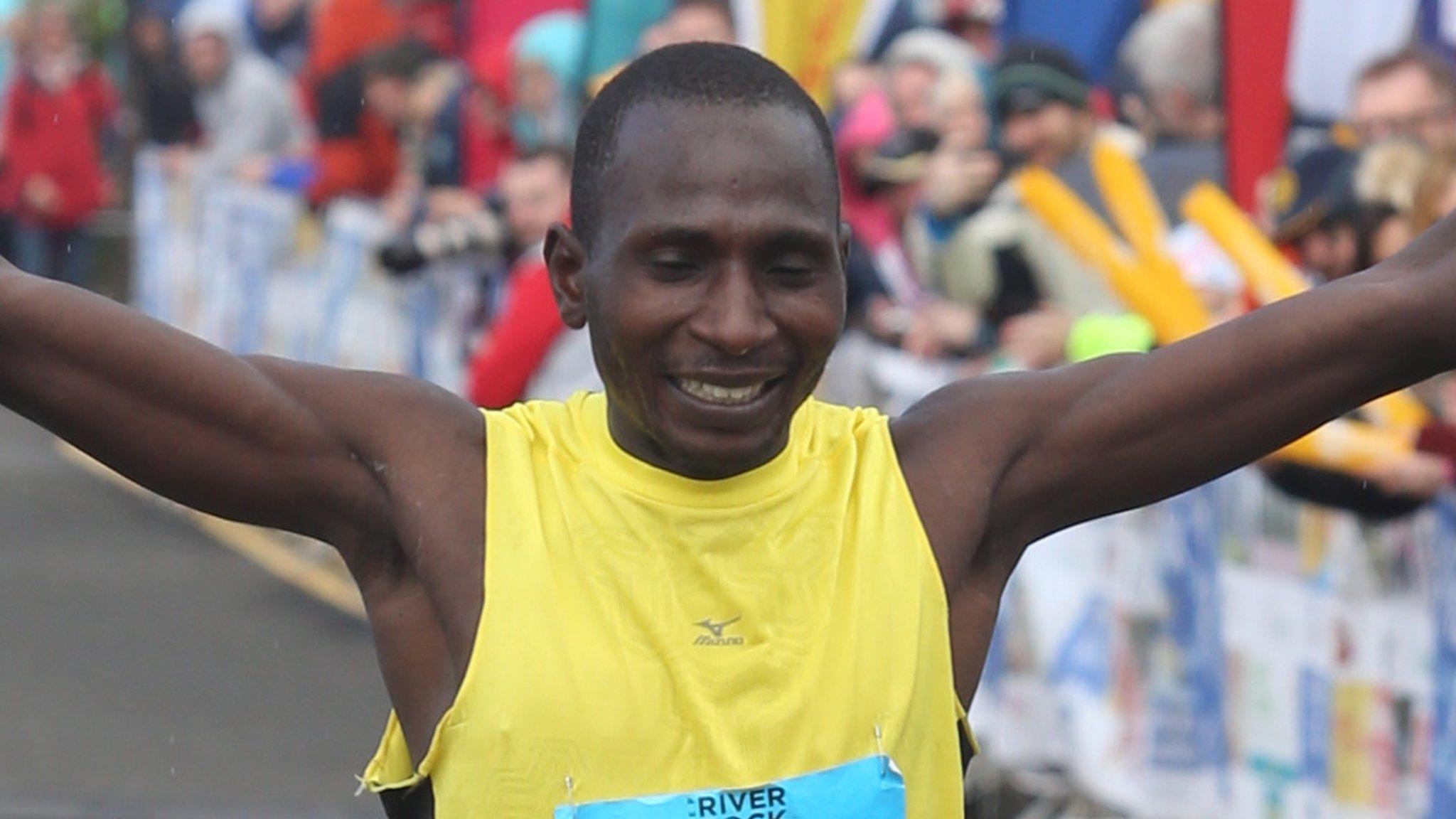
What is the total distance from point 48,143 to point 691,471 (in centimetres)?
1538

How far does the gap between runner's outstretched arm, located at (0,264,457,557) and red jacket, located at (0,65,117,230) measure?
15.1 metres

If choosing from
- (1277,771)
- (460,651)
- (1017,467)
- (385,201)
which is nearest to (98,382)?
(460,651)

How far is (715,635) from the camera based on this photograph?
8.81ft

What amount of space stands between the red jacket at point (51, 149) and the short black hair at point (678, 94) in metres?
15.1

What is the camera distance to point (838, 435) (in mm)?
2893

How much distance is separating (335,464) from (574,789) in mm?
440

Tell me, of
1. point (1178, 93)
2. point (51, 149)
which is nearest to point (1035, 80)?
point (1178, 93)

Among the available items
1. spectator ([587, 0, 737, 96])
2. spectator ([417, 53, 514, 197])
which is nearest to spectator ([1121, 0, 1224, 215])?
spectator ([587, 0, 737, 96])

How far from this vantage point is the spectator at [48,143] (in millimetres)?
17203

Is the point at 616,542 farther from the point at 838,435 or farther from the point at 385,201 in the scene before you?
the point at 385,201

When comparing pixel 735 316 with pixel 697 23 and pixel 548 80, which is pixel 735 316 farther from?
pixel 548 80

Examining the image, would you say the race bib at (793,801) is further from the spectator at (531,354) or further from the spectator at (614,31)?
the spectator at (614,31)

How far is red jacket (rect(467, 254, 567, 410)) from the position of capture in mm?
7383

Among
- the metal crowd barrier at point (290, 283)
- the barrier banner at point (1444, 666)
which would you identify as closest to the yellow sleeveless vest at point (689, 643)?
the barrier banner at point (1444, 666)
